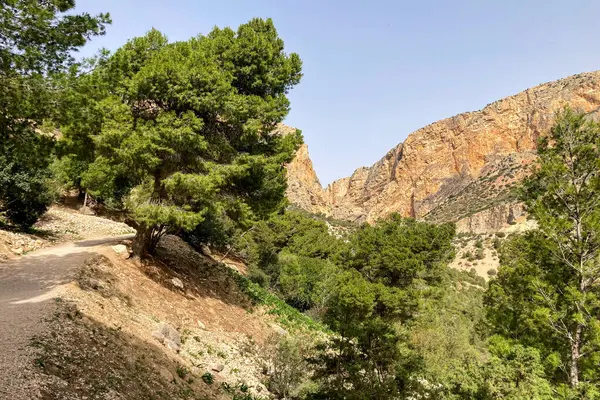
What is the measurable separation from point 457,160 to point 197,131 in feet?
459

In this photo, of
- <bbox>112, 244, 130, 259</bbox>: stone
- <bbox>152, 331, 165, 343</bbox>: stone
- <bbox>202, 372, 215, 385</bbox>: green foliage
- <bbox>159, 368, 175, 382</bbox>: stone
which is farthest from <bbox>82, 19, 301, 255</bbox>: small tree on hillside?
<bbox>159, 368, 175, 382</bbox>: stone

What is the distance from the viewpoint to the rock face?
11144 cm

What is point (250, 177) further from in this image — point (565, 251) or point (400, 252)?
point (400, 252)

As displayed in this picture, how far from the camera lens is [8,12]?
261 inches

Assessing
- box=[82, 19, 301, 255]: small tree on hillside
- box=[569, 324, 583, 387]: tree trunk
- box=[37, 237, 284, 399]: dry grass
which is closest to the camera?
box=[37, 237, 284, 399]: dry grass

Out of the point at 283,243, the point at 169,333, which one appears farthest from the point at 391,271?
the point at 169,333

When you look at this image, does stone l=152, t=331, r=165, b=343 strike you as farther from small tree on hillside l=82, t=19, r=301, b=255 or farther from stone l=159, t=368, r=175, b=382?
small tree on hillside l=82, t=19, r=301, b=255

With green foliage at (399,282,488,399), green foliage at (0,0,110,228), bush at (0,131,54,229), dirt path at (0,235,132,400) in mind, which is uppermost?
green foliage at (0,0,110,228)

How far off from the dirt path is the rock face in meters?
88.3

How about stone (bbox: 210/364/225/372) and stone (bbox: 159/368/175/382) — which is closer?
stone (bbox: 159/368/175/382)

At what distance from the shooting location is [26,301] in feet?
29.3

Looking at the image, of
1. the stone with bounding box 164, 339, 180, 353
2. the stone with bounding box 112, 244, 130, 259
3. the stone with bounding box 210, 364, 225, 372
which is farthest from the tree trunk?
the stone with bounding box 112, 244, 130, 259

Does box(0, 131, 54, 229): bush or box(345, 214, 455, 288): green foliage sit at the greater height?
box(0, 131, 54, 229): bush

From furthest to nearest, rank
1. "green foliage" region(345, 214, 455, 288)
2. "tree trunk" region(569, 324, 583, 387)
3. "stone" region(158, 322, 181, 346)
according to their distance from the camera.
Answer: "green foliage" region(345, 214, 455, 288) → "stone" region(158, 322, 181, 346) → "tree trunk" region(569, 324, 583, 387)
